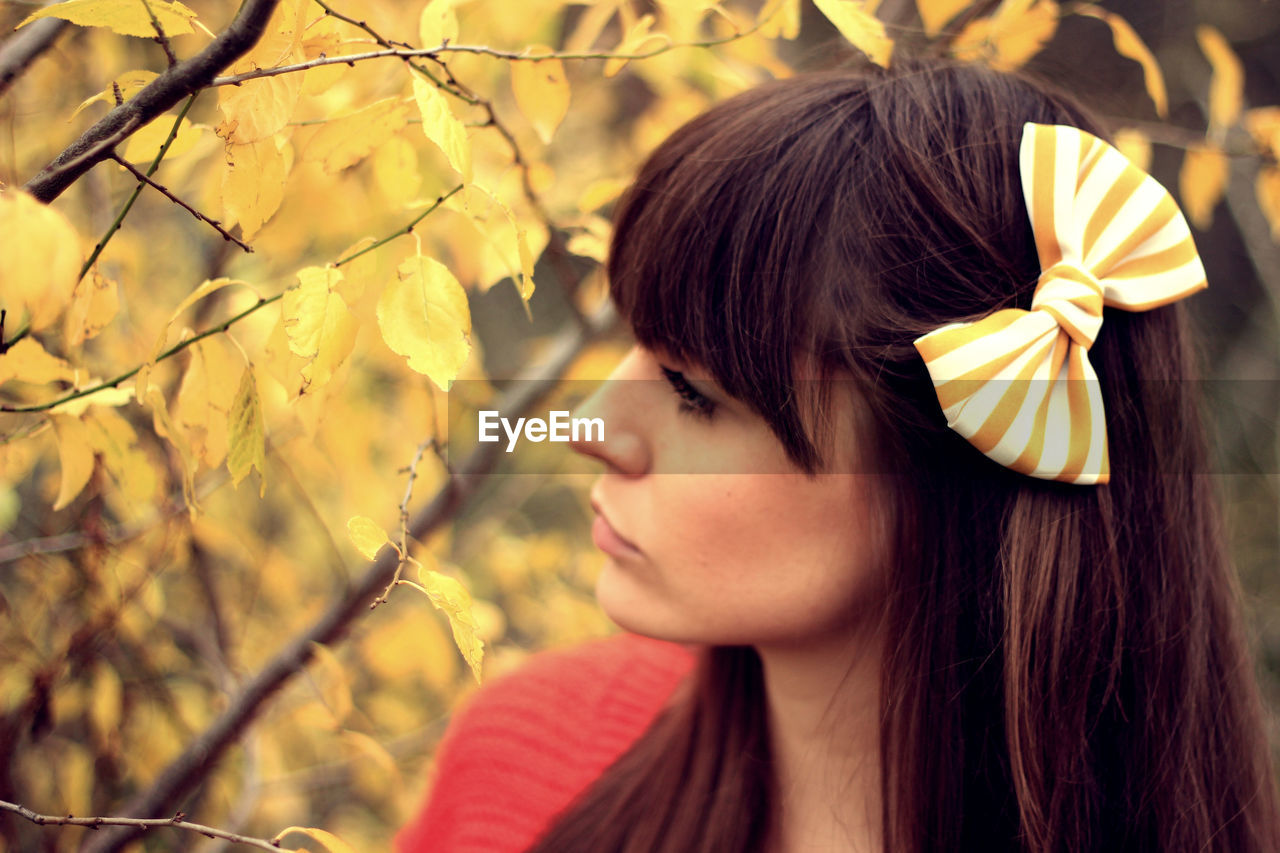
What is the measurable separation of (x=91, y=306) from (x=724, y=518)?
1.72 ft

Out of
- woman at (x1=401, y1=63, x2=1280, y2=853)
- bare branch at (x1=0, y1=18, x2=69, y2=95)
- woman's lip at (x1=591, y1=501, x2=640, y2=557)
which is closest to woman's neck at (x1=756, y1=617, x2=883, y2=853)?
woman at (x1=401, y1=63, x2=1280, y2=853)

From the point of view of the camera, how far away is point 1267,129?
3.20ft

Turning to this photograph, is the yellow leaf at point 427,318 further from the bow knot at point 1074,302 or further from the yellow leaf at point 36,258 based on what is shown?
the bow knot at point 1074,302

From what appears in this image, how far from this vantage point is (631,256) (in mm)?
854

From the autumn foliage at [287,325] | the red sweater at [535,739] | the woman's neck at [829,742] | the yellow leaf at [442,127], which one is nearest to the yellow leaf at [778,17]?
the autumn foliage at [287,325]

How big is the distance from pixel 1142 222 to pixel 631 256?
17.9 inches

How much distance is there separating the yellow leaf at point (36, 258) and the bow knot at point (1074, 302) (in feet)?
2.19

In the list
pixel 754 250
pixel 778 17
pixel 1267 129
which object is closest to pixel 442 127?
pixel 754 250

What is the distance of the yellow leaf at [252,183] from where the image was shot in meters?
0.49

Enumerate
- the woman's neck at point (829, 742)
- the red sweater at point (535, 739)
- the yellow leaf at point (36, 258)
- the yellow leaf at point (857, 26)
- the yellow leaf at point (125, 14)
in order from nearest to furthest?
the yellow leaf at point (36, 258) → the yellow leaf at point (125, 14) → the yellow leaf at point (857, 26) → the woman's neck at point (829, 742) → the red sweater at point (535, 739)

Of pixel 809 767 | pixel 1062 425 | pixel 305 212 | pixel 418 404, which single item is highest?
pixel 305 212

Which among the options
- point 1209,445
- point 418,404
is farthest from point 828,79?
point 418,404

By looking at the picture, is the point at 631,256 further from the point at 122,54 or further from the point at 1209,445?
the point at 122,54

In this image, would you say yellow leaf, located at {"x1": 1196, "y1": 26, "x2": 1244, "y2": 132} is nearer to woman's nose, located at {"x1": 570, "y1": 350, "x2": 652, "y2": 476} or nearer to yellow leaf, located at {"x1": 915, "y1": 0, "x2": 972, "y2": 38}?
yellow leaf, located at {"x1": 915, "y1": 0, "x2": 972, "y2": 38}
